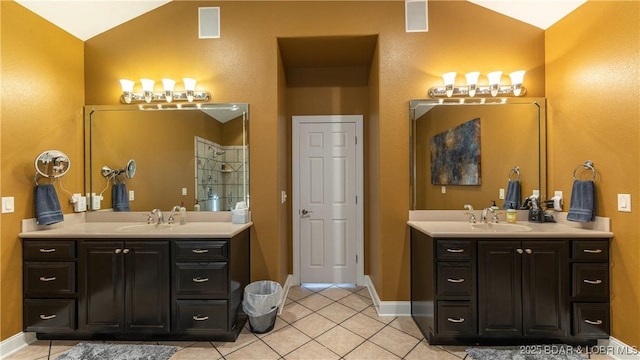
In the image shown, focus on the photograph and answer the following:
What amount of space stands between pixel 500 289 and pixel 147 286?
264 centimetres

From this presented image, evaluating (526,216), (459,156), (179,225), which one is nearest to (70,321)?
(179,225)

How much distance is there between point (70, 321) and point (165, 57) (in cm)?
242

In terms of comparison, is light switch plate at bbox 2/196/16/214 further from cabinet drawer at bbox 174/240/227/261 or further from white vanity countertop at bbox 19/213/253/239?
cabinet drawer at bbox 174/240/227/261

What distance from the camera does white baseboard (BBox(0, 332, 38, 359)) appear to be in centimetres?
201

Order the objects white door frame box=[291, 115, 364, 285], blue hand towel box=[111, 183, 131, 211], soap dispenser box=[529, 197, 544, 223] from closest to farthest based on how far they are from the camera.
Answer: soap dispenser box=[529, 197, 544, 223], blue hand towel box=[111, 183, 131, 211], white door frame box=[291, 115, 364, 285]

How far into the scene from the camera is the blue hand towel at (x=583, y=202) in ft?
6.88

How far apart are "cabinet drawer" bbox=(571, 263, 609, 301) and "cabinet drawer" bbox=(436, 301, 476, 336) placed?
77 cm

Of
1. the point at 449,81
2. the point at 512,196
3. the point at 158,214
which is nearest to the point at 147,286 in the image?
the point at 158,214

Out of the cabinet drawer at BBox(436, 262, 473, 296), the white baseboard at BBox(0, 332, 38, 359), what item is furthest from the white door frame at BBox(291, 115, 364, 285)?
the white baseboard at BBox(0, 332, 38, 359)

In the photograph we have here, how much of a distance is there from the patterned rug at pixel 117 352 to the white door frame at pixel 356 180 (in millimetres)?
1597

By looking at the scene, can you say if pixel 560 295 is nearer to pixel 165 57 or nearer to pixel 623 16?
pixel 623 16

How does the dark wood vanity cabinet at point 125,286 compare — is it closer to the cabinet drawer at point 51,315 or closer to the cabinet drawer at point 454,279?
the cabinet drawer at point 51,315

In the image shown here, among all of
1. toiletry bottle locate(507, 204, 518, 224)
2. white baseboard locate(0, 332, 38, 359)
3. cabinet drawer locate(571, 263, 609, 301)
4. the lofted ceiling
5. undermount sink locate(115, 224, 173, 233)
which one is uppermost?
the lofted ceiling

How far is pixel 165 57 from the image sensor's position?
2.73 metres
